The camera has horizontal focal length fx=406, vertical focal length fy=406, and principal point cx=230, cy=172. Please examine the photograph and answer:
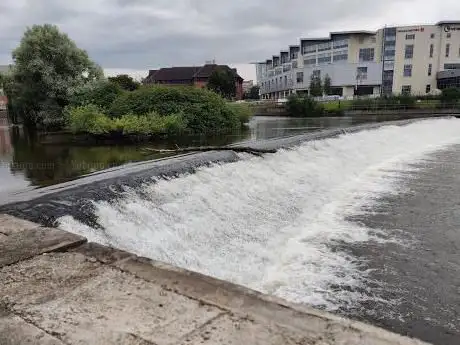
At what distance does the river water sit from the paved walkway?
1941 millimetres

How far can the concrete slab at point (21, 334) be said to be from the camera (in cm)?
243

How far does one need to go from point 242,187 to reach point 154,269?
18.7 feet

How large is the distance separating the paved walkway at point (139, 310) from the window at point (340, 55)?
80922 mm

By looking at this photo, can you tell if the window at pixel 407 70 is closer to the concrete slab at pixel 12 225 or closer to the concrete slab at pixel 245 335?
the concrete slab at pixel 12 225

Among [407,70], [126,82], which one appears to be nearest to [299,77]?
[407,70]

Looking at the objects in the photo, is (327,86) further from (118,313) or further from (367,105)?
(118,313)

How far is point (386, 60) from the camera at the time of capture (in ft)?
248

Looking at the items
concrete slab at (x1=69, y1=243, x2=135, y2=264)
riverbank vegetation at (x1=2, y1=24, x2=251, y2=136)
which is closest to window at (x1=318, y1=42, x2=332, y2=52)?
riverbank vegetation at (x1=2, y1=24, x2=251, y2=136)

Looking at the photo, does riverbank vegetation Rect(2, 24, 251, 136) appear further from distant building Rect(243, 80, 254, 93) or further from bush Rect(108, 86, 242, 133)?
distant building Rect(243, 80, 254, 93)

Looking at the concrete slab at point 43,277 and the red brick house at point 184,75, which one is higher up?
the red brick house at point 184,75

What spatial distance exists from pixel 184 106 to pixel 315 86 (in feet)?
186

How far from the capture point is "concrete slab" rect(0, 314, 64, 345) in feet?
7.97

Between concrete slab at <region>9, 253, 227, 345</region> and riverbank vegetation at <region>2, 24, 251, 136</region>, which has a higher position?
riverbank vegetation at <region>2, 24, 251, 136</region>

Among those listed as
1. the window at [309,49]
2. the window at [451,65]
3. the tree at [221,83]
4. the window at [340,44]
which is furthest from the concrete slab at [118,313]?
the window at [309,49]
